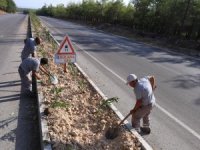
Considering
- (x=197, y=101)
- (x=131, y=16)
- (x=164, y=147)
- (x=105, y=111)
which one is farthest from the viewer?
(x=131, y=16)

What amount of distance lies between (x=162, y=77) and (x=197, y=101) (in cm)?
366

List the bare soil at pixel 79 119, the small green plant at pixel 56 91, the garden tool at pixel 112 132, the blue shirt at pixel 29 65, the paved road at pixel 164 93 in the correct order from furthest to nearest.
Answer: the blue shirt at pixel 29 65 → the small green plant at pixel 56 91 → the paved road at pixel 164 93 → the garden tool at pixel 112 132 → the bare soil at pixel 79 119

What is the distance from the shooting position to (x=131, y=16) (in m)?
55.8

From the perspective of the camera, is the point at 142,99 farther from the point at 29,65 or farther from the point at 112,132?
the point at 29,65

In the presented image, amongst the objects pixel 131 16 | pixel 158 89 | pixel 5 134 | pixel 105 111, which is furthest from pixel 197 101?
pixel 131 16

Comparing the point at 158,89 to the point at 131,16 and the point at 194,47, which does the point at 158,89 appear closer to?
the point at 194,47

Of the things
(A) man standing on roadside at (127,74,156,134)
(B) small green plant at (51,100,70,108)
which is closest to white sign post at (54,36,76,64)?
(B) small green plant at (51,100,70,108)

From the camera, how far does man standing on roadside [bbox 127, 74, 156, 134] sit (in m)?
6.87

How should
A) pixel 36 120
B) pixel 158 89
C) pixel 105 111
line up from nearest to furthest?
1. pixel 36 120
2. pixel 105 111
3. pixel 158 89

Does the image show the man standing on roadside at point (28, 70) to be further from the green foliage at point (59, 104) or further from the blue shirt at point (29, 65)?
the green foliage at point (59, 104)

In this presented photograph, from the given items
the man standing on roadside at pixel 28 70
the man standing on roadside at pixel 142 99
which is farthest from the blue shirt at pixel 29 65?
the man standing on roadside at pixel 142 99

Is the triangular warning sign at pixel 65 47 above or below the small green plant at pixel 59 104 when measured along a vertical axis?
above

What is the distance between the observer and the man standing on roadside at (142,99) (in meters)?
6.87

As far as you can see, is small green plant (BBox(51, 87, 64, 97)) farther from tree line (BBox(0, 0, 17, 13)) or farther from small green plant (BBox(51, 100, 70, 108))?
tree line (BBox(0, 0, 17, 13))
